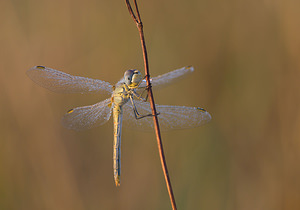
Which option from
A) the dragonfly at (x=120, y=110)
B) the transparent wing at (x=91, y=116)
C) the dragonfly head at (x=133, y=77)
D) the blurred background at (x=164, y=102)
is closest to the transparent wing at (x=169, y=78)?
the dragonfly at (x=120, y=110)

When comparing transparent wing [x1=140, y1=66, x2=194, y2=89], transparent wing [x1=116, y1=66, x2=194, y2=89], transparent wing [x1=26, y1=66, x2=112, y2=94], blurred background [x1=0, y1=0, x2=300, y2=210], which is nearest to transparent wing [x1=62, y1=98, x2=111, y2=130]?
transparent wing [x1=26, y1=66, x2=112, y2=94]

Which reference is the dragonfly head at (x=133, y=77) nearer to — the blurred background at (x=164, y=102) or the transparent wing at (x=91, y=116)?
the transparent wing at (x=91, y=116)

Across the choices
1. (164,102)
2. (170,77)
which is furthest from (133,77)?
(164,102)

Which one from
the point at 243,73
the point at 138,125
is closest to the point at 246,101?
the point at 243,73

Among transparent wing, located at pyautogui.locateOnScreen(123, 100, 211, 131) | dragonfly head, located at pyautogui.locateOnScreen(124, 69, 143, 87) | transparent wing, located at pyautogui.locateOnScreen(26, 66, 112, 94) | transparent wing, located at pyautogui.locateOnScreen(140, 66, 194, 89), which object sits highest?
transparent wing, located at pyautogui.locateOnScreen(26, 66, 112, 94)

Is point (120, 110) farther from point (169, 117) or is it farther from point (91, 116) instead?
point (169, 117)

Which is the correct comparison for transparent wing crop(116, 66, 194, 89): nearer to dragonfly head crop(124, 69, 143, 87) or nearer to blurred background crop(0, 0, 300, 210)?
dragonfly head crop(124, 69, 143, 87)
